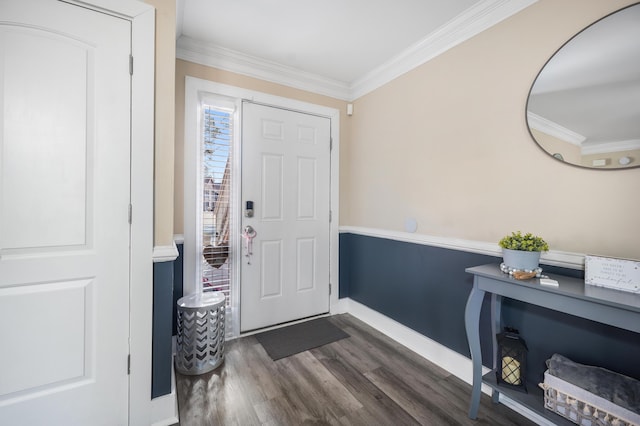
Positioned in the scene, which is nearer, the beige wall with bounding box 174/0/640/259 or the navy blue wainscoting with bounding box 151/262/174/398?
the beige wall with bounding box 174/0/640/259

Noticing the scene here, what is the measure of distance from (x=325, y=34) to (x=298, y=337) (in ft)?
8.58

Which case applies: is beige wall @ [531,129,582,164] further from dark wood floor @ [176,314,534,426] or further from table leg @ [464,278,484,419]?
dark wood floor @ [176,314,534,426]

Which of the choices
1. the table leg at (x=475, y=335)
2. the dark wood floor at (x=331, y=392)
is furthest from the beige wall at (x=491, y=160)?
the dark wood floor at (x=331, y=392)

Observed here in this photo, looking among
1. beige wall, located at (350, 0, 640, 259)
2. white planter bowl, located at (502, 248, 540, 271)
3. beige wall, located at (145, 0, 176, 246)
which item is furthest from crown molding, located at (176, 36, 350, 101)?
white planter bowl, located at (502, 248, 540, 271)

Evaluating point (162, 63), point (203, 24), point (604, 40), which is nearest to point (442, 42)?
point (604, 40)

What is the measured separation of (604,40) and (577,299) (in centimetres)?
126

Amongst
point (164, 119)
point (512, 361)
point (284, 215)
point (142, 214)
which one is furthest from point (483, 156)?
point (142, 214)

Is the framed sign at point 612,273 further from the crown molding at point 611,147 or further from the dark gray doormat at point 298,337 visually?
the dark gray doormat at point 298,337

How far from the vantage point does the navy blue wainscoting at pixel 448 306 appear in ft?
4.31

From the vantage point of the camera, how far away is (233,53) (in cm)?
238

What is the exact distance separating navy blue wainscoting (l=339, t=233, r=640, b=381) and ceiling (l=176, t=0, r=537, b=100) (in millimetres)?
1635

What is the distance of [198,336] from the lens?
190 cm

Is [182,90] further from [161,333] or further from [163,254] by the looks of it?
[161,333]

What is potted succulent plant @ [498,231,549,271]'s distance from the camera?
136 centimetres
